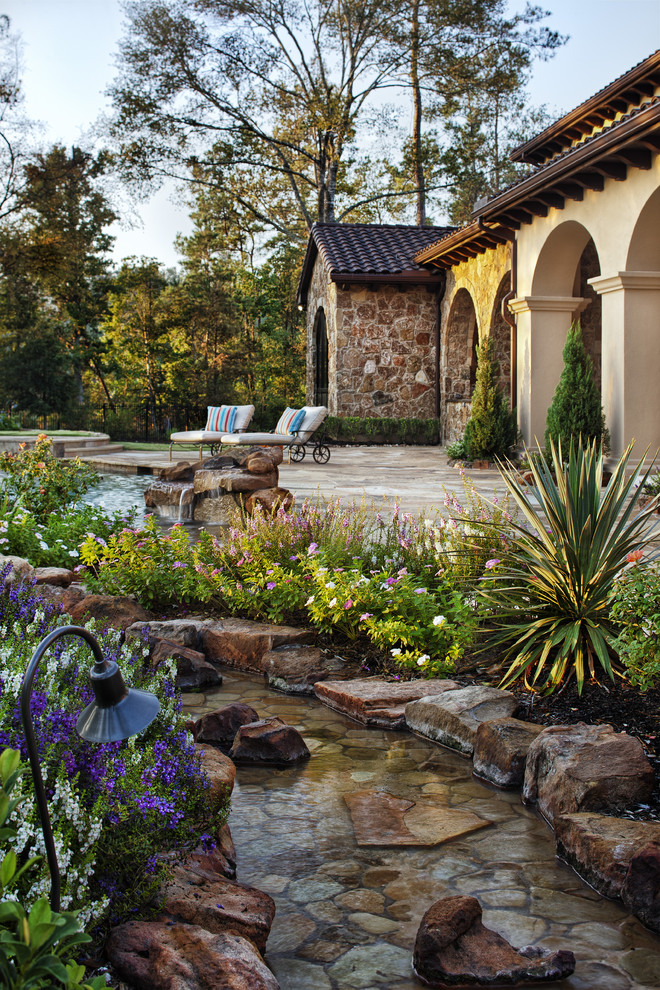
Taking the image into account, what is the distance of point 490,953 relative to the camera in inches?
88.5

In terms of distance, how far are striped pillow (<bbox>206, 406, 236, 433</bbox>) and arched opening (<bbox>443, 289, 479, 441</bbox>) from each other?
4.64m

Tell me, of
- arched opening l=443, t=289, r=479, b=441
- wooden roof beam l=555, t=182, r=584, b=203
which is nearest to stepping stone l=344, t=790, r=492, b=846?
wooden roof beam l=555, t=182, r=584, b=203

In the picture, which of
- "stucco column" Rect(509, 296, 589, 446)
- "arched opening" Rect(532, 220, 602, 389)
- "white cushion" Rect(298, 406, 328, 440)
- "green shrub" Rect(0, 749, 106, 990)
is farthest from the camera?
"white cushion" Rect(298, 406, 328, 440)

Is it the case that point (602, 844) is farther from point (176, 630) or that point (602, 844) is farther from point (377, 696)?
point (176, 630)

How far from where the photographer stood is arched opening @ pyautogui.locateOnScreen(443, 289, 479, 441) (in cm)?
1725

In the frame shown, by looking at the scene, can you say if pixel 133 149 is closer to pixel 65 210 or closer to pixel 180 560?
pixel 65 210

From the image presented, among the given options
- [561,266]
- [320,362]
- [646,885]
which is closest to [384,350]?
[320,362]

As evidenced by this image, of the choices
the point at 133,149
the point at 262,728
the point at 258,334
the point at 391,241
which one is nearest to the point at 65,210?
the point at 133,149

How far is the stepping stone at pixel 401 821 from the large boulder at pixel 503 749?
11.7 inches

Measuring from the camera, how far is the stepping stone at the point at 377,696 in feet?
13.3

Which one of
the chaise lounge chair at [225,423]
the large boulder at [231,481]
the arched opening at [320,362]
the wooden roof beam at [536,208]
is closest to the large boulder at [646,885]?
the large boulder at [231,481]

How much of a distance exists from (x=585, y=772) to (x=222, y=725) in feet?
4.99

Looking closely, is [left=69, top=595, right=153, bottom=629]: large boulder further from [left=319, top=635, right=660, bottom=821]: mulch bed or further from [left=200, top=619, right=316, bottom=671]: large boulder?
[left=319, top=635, right=660, bottom=821]: mulch bed

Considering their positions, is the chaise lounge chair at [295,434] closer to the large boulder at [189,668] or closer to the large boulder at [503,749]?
the large boulder at [189,668]
